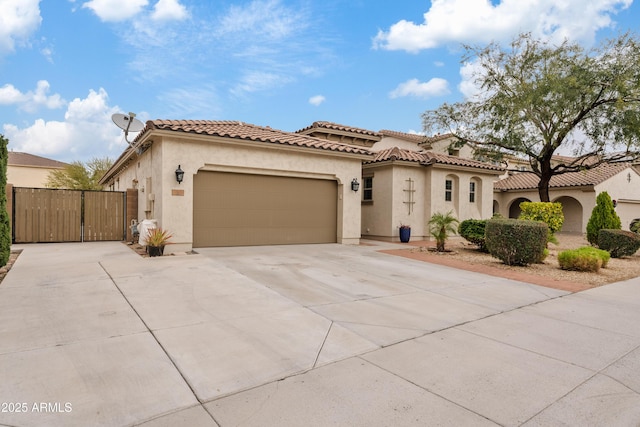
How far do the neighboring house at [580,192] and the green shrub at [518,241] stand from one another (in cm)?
1640

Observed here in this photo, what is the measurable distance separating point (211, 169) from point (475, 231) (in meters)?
8.94

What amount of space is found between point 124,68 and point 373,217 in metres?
11.9

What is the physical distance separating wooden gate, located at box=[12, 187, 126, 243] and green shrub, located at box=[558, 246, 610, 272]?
14.2m

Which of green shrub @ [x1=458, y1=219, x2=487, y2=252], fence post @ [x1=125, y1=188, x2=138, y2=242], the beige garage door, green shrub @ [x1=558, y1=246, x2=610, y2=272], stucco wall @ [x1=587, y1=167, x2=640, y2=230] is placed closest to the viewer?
green shrub @ [x1=558, y1=246, x2=610, y2=272]

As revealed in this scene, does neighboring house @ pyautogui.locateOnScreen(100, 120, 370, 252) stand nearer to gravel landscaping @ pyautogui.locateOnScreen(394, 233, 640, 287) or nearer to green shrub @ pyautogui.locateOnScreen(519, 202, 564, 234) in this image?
gravel landscaping @ pyautogui.locateOnScreen(394, 233, 640, 287)

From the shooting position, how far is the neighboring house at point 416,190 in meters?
15.2

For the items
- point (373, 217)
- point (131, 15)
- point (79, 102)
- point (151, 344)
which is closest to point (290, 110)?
point (373, 217)

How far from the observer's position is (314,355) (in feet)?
11.7

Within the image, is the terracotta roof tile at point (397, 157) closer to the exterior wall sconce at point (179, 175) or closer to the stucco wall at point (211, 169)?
the stucco wall at point (211, 169)

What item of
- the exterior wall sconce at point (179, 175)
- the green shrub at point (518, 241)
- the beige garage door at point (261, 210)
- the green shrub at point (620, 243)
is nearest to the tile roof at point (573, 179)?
the green shrub at point (620, 243)

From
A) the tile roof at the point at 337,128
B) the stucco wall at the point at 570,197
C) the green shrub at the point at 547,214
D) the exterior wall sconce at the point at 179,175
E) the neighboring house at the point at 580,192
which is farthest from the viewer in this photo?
the neighboring house at the point at 580,192

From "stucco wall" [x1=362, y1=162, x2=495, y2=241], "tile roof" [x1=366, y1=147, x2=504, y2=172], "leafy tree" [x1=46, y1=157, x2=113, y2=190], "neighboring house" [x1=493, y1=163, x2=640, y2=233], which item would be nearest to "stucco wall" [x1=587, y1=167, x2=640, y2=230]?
"neighboring house" [x1=493, y1=163, x2=640, y2=233]

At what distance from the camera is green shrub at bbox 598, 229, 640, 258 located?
11758mm

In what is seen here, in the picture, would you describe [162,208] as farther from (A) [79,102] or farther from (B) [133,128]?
(A) [79,102]
